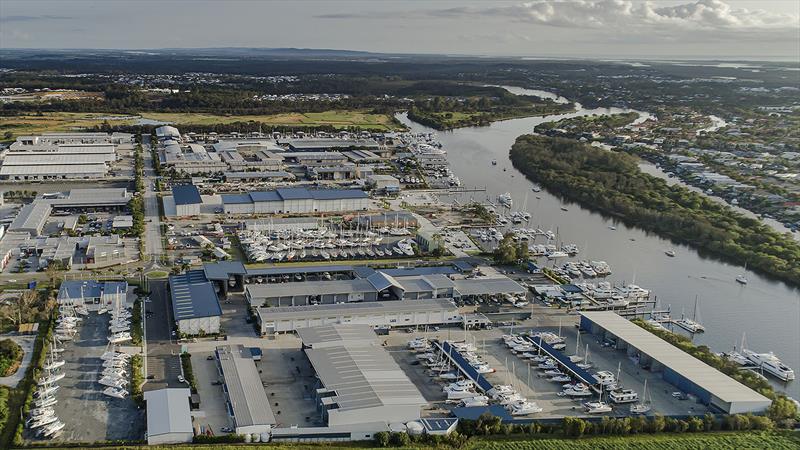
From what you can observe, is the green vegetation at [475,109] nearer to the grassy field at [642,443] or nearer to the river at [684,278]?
the river at [684,278]

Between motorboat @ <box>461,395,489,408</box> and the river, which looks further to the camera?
the river

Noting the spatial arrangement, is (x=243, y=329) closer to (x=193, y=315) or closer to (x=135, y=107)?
(x=193, y=315)

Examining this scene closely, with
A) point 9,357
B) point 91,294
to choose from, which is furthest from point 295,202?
point 9,357

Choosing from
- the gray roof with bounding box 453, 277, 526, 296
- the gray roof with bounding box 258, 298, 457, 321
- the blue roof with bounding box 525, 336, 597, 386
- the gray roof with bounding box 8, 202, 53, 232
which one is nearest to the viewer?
the blue roof with bounding box 525, 336, 597, 386

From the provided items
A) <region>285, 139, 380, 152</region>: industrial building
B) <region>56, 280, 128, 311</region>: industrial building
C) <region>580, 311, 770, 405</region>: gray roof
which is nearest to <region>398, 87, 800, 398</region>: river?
<region>580, 311, 770, 405</region>: gray roof

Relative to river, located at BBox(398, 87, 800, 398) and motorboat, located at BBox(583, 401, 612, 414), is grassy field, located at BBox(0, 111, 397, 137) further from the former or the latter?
motorboat, located at BBox(583, 401, 612, 414)

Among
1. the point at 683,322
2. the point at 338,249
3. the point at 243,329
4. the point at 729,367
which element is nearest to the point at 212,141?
the point at 338,249

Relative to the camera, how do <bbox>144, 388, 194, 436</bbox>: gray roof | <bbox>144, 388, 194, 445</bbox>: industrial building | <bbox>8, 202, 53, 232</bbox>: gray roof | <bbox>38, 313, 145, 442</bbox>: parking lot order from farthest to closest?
<bbox>8, 202, 53, 232</bbox>: gray roof, <bbox>38, 313, 145, 442</bbox>: parking lot, <bbox>144, 388, 194, 436</bbox>: gray roof, <bbox>144, 388, 194, 445</bbox>: industrial building

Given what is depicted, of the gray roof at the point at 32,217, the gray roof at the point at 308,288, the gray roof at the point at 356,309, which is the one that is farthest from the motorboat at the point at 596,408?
the gray roof at the point at 32,217
